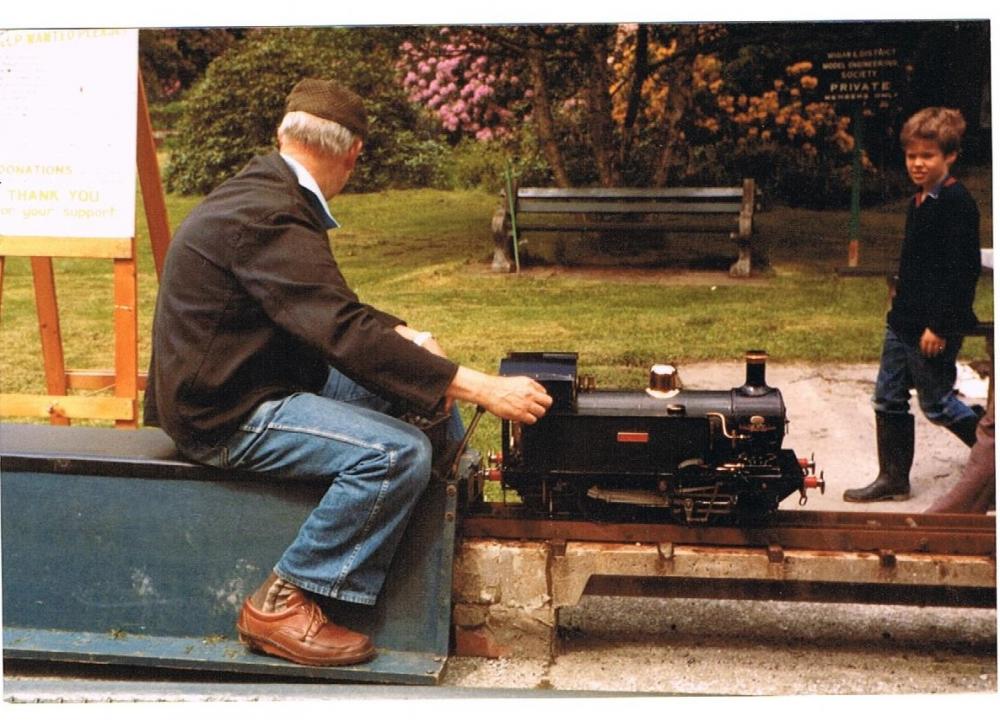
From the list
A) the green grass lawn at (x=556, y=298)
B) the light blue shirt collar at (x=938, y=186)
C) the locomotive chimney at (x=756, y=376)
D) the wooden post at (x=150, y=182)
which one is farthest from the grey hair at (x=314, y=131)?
the green grass lawn at (x=556, y=298)

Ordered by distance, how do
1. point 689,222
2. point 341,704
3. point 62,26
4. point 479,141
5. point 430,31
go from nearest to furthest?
point 341,704 → point 62,26 → point 430,31 → point 479,141 → point 689,222

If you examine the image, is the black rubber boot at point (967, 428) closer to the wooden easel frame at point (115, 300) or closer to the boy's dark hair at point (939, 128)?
the boy's dark hair at point (939, 128)

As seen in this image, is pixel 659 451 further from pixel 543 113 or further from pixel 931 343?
pixel 543 113

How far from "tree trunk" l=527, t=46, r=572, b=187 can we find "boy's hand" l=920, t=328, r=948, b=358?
3.62 m

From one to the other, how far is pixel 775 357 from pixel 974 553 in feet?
12.1

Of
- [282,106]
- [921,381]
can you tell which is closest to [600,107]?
[282,106]

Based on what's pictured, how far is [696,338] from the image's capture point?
24.3ft

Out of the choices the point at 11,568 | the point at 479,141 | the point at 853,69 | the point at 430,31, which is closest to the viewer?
the point at 11,568

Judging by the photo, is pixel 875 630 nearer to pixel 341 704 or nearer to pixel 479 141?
pixel 341 704

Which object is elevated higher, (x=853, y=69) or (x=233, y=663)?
(x=853, y=69)

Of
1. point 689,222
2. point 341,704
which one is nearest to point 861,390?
point 689,222

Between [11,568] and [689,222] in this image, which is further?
[689,222]

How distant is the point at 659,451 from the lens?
367 centimetres

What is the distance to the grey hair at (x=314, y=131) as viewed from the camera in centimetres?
355
